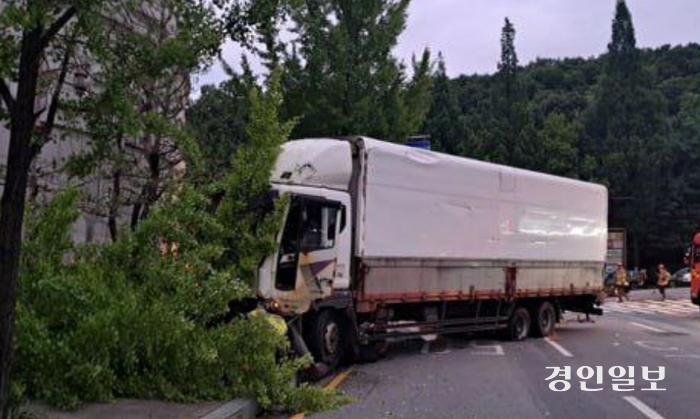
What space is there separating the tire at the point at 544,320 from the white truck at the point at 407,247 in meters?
0.03

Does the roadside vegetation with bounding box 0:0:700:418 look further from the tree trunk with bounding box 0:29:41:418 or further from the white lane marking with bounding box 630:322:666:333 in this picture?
the white lane marking with bounding box 630:322:666:333

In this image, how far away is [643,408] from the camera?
10.4 meters

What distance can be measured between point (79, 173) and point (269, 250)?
14.6ft

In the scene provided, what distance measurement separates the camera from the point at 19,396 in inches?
324

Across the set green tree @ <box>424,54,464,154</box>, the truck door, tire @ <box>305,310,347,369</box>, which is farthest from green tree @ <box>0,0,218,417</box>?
green tree @ <box>424,54,464,154</box>

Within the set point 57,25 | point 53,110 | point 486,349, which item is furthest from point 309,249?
point 57,25

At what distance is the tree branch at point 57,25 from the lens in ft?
22.1

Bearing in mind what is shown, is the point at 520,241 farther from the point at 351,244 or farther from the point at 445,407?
the point at 445,407

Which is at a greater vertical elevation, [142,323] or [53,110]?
[53,110]

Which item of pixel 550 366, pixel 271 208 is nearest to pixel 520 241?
pixel 550 366

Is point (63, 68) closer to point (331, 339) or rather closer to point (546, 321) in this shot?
point (331, 339)

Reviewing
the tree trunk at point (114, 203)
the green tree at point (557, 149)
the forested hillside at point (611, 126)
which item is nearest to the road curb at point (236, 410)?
the tree trunk at point (114, 203)

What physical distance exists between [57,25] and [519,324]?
15062mm

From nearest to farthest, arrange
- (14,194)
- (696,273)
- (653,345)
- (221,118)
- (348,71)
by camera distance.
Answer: (14,194) → (653,345) → (221,118) → (348,71) → (696,273)
